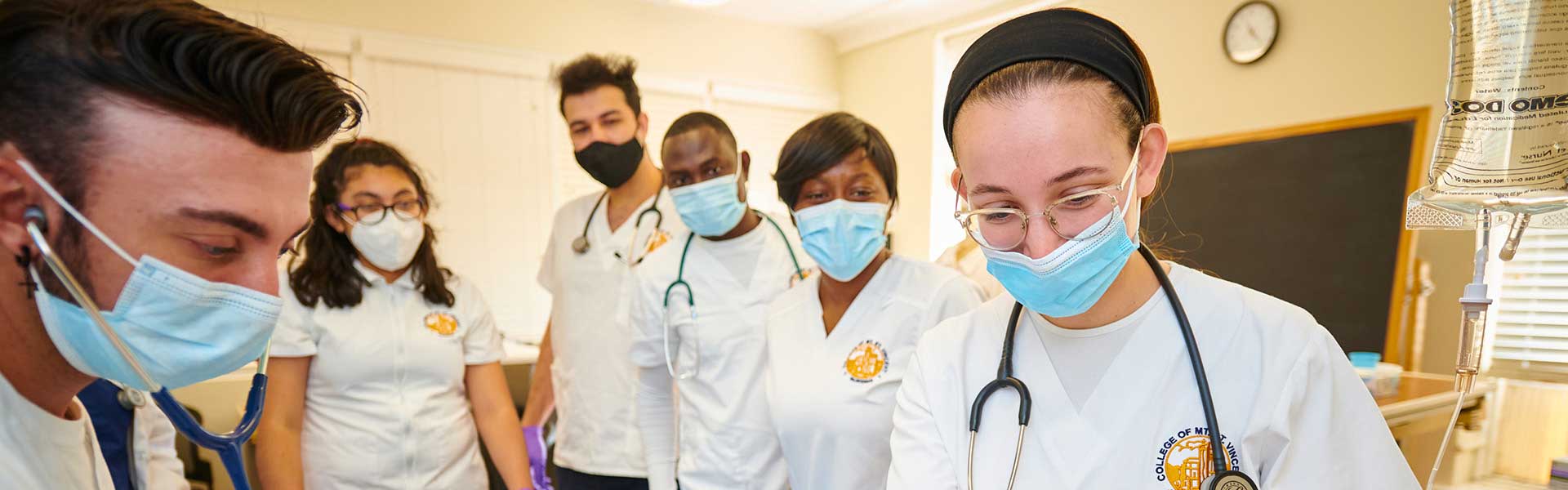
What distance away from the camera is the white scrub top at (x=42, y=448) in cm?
73

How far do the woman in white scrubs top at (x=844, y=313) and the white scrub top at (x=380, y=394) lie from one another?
2.80 feet

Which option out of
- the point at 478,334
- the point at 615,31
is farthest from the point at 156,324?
the point at 615,31

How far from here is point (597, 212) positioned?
2.11 metres

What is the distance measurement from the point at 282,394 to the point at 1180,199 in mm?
3658

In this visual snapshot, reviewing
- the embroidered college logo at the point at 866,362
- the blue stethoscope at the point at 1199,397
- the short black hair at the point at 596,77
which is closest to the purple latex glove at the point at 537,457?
the short black hair at the point at 596,77

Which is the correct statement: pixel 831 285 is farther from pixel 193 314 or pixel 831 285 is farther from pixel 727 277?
pixel 193 314

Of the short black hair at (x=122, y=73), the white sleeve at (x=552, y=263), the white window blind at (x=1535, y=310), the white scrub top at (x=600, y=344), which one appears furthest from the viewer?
the white window blind at (x=1535, y=310)

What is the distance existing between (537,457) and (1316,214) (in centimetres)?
317

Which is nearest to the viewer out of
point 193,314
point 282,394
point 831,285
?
point 193,314

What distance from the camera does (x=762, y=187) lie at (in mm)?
5121

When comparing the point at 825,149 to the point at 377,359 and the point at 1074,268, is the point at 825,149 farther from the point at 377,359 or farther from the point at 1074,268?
the point at 377,359

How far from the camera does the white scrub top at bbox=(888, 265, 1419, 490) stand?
2.65 ft

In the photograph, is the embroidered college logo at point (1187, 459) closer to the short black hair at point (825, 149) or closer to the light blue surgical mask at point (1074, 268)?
the light blue surgical mask at point (1074, 268)

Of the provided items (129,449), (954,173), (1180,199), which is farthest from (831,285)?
(1180,199)
